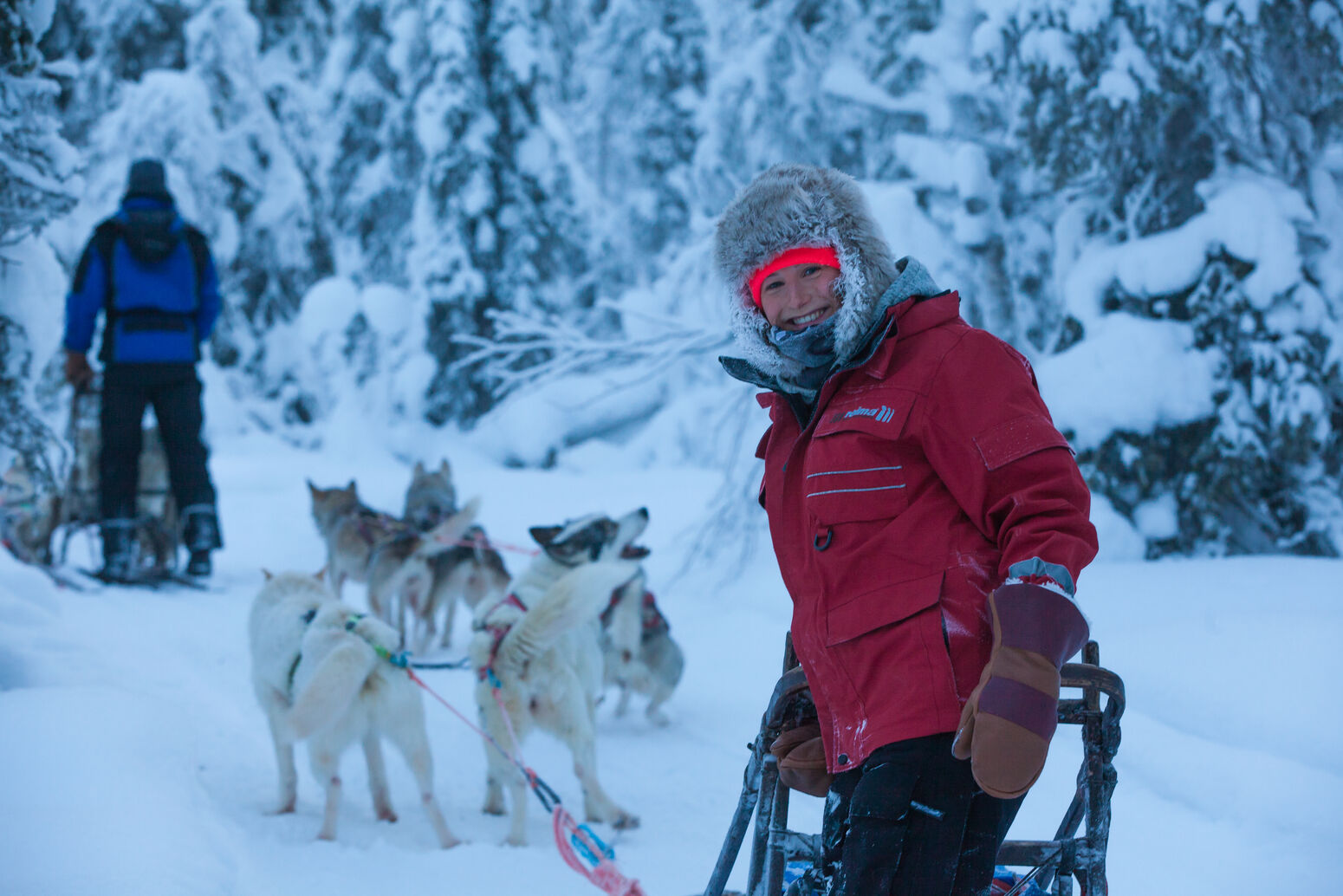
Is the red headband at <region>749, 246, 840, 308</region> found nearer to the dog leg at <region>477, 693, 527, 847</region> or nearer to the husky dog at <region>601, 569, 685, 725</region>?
the dog leg at <region>477, 693, 527, 847</region>

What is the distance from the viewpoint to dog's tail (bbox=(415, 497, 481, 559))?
19.7ft

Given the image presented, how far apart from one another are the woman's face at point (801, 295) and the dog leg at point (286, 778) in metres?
2.82

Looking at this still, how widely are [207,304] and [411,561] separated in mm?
2381

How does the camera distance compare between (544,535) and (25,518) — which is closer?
(544,535)

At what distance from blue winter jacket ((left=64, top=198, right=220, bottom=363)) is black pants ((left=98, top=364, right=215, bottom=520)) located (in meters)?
0.12

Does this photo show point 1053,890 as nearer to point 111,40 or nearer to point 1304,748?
point 1304,748

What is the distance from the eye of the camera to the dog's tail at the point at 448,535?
237 inches

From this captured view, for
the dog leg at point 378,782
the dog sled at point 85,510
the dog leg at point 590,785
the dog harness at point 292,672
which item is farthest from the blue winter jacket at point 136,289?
the dog leg at point 590,785

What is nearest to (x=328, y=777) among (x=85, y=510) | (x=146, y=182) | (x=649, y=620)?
(x=649, y=620)

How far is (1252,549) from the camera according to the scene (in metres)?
5.55

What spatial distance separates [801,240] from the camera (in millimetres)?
1692

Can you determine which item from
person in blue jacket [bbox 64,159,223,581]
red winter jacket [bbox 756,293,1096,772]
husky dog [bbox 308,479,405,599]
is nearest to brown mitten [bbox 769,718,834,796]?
red winter jacket [bbox 756,293,1096,772]

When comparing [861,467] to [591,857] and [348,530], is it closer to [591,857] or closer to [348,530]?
[591,857]

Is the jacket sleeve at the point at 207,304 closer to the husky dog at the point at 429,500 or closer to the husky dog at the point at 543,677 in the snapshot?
the husky dog at the point at 429,500
